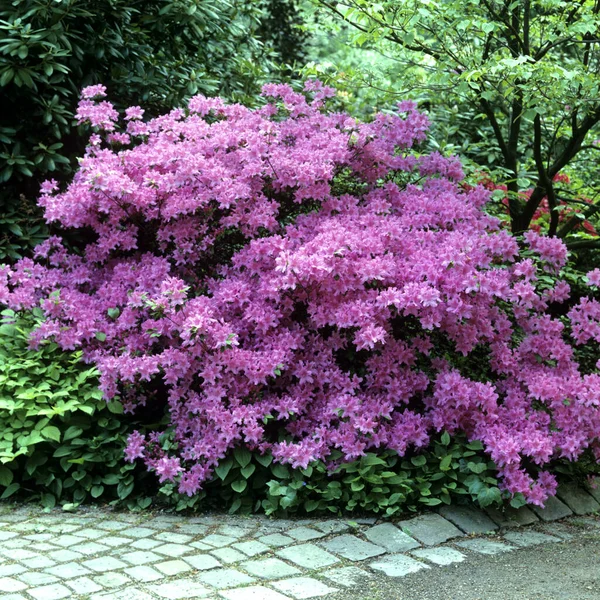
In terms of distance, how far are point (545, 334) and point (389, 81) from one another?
2413 mm

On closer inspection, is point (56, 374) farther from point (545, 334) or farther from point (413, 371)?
point (545, 334)

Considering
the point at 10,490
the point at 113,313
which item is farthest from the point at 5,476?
the point at 113,313

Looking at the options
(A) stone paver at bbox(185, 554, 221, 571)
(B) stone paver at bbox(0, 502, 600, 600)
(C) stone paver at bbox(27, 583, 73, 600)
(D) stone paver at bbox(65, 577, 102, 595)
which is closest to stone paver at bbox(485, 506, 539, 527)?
(B) stone paver at bbox(0, 502, 600, 600)

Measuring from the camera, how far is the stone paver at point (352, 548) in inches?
129

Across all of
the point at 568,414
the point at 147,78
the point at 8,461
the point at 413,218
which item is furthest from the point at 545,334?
the point at 147,78

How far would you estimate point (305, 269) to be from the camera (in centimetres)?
371

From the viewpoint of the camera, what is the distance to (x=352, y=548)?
3.35 meters

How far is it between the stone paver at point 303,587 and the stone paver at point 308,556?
129 mm

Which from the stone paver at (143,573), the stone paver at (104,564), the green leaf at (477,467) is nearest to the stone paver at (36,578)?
the stone paver at (104,564)

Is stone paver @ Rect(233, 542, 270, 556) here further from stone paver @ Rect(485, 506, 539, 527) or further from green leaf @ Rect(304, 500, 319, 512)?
stone paver @ Rect(485, 506, 539, 527)

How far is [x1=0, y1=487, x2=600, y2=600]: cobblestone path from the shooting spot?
2943 mm

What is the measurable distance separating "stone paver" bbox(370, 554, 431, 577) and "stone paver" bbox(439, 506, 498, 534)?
1.43 ft

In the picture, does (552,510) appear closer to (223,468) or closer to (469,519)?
(469,519)

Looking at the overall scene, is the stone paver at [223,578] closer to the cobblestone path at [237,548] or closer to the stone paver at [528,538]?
the cobblestone path at [237,548]
